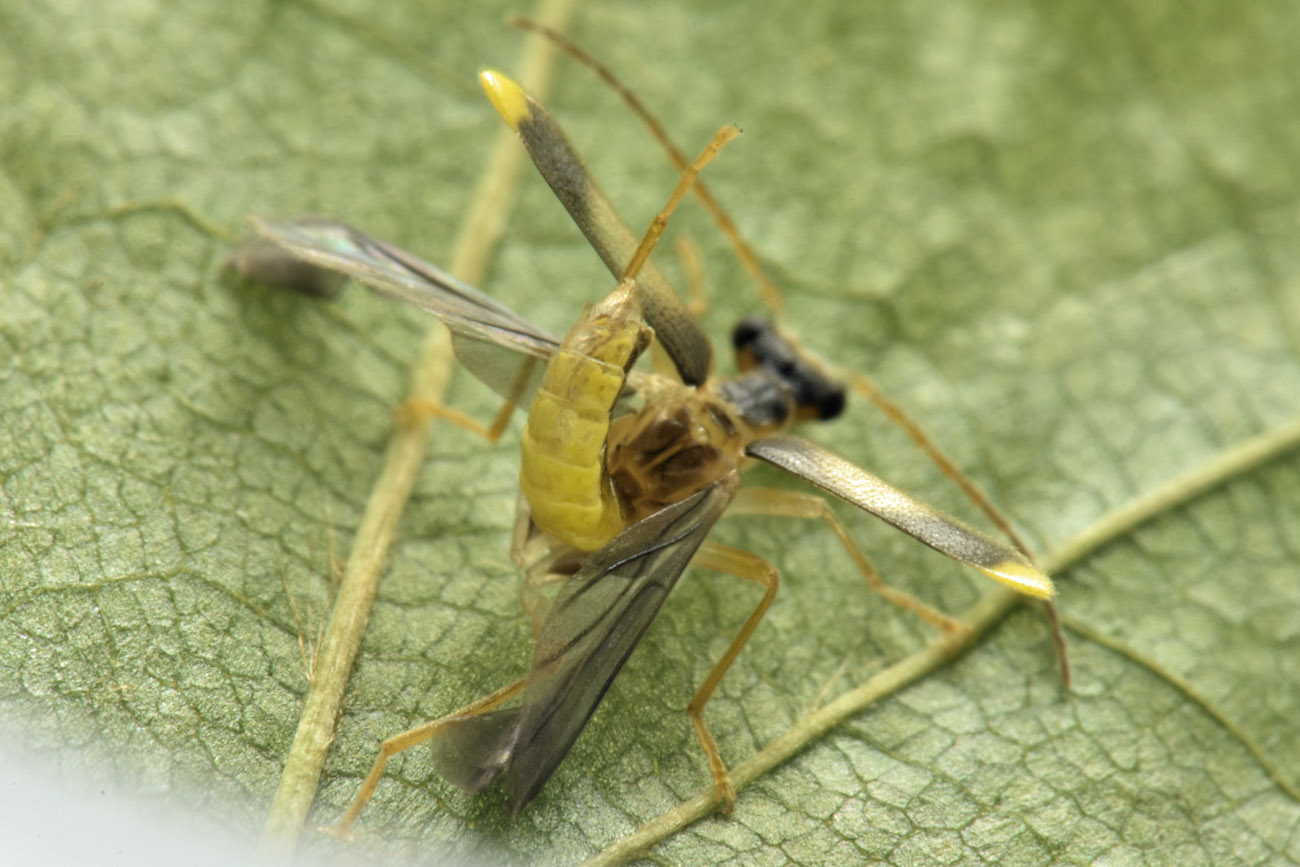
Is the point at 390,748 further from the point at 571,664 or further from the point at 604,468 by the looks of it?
the point at 604,468

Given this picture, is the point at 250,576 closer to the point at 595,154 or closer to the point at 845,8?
the point at 595,154

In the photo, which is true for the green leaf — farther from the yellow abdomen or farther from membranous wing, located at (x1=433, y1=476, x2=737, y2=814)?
the yellow abdomen

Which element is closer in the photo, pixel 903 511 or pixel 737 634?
pixel 903 511

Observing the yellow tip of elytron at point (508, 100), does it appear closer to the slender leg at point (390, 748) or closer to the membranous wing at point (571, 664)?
the membranous wing at point (571, 664)

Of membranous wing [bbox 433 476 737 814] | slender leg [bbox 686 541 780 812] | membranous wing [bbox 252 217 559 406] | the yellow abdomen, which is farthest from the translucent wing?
membranous wing [bbox 252 217 559 406]

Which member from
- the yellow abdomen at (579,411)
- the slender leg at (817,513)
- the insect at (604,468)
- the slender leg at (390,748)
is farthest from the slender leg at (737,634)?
the slender leg at (390,748)

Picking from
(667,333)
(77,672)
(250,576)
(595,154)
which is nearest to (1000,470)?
(667,333)

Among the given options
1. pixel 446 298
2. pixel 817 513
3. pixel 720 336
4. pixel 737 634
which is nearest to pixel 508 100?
pixel 446 298
